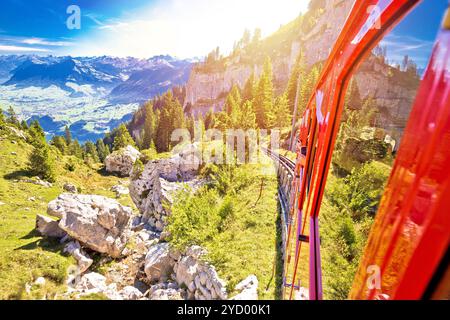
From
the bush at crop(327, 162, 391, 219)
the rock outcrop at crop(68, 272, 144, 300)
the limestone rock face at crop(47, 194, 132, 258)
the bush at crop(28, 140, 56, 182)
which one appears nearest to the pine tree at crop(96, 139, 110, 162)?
the bush at crop(28, 140, 56, 182)

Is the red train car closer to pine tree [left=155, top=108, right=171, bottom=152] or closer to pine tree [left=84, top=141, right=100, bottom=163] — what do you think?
pine tree [left=155, top=108, right=171, bottom=152]

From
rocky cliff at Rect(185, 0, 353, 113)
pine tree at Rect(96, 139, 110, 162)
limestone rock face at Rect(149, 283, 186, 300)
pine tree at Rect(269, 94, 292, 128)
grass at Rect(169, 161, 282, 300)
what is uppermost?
rocky cliff at Rect(185, 0, 353, 113)

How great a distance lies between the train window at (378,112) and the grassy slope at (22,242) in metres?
A: 11.2

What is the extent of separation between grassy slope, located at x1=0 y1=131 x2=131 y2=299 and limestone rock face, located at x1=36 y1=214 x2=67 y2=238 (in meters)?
0.51

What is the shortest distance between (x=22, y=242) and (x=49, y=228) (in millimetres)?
1723

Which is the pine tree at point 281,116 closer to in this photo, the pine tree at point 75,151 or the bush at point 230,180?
the bush at point 230,180

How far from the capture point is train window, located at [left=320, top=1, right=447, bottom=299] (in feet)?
4.54

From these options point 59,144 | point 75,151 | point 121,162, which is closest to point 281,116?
point 121,162

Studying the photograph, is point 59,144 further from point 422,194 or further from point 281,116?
point 422,194

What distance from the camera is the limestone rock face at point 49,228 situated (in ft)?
56.7

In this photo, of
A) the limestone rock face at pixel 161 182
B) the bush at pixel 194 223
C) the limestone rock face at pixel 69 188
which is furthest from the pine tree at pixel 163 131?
the bush at pixel 194 223

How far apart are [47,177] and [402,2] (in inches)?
1937

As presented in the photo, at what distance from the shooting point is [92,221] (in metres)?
16.7

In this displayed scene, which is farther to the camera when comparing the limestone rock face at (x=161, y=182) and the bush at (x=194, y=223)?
the limestone rock face at (x=161, y=182)
